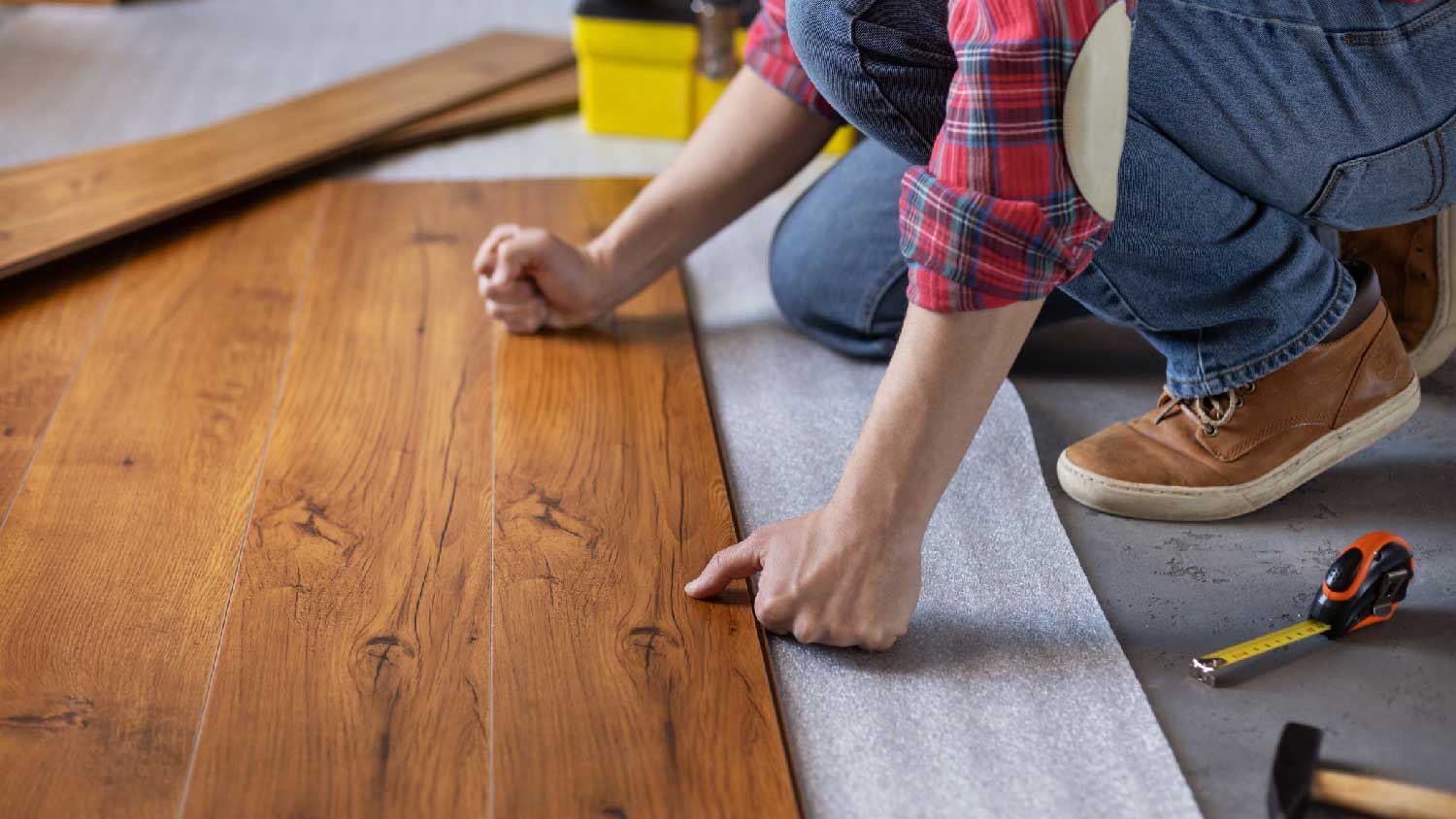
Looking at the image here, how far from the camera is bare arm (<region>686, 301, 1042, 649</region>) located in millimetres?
975

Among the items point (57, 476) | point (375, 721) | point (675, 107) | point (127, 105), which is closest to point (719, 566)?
point (375, 721)

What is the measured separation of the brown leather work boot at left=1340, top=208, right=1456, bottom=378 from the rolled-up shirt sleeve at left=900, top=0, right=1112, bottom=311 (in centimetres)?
72

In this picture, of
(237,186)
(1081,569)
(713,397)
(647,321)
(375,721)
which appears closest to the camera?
(375,721)

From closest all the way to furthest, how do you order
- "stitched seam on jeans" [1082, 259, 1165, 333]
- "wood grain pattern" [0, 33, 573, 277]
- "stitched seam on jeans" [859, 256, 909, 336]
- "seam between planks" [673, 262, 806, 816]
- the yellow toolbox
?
1. "seam between planks" [673, 262, 806, 816]
2. "stitched seam on jeans" [1082, 259, 1165, 333]
3. "stitched seam on jeans" [859, 256, 909, 336]
4. "wood grain pattern" [0, 33, 573, 277]
5. the yellow toolbox

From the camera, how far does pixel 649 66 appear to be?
7.61ft

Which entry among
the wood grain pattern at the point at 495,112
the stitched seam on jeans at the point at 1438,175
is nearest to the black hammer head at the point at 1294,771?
the stitched seam on jeans at the point at 1438,175

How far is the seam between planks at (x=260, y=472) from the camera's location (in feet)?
3.23

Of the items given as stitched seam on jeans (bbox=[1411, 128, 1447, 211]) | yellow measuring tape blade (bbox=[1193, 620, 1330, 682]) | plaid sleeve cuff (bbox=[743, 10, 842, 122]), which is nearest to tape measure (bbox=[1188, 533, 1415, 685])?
yellow measuring tape blade (bbox=[1193, 620, 1330, 682])

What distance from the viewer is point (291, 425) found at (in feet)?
4.68

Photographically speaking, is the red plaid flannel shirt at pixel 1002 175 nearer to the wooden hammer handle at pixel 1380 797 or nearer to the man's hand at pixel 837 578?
the man's hand at pixel 837 578

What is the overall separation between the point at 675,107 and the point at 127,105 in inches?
42.3

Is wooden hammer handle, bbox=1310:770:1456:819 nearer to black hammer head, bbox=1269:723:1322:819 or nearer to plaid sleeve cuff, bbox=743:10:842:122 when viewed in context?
black hammer head, bbox=1269:723:1322:819

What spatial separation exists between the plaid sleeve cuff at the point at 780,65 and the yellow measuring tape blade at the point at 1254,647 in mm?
712

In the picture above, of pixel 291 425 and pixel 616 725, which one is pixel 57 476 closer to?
pixel 291 425
